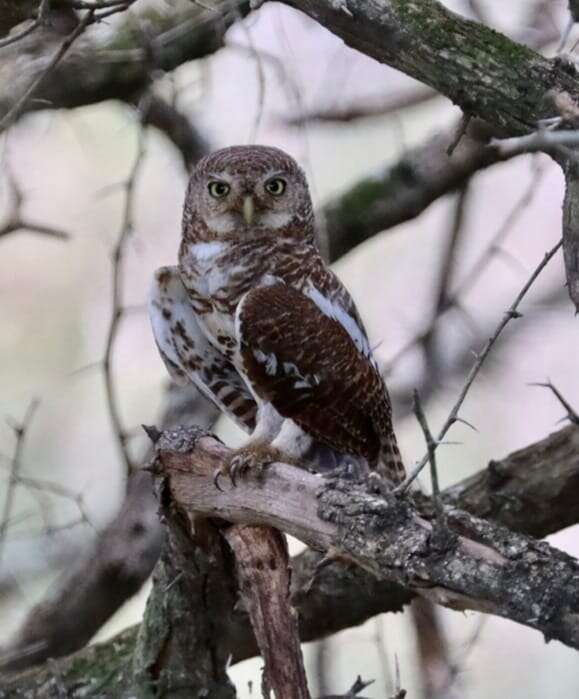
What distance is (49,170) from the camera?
5496mm

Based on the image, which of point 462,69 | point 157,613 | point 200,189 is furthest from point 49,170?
point 462,69

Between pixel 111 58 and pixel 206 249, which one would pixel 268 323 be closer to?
pixel 206 249

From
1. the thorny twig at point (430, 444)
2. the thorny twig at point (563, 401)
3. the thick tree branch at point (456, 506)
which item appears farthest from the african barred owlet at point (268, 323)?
the thorny twig at point (430, 444)

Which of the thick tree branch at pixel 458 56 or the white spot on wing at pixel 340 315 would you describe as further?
the white spot on wing at pixel 340 315

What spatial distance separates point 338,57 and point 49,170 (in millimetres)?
1521

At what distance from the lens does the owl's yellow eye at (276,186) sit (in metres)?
3.48

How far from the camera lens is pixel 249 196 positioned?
11.3 feet

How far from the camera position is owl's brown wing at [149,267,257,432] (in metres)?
3.54

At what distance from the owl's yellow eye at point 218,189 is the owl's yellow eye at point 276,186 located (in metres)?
0.11

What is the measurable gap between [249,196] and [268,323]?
0.48 m

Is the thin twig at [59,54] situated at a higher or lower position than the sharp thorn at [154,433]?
higher

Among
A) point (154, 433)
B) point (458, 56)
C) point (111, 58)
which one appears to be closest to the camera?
point (458, 56)

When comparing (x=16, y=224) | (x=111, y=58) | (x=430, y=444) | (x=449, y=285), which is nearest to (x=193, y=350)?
(x=16, y=224)

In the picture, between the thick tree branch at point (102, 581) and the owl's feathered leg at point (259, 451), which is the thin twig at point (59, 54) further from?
the thick tree branch at point (102, 581)
